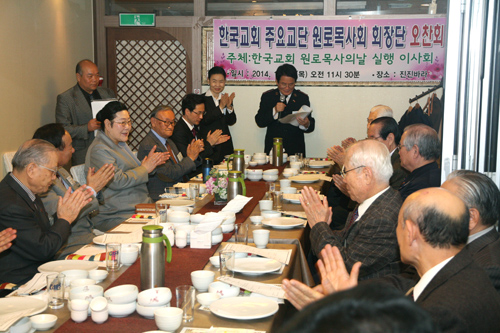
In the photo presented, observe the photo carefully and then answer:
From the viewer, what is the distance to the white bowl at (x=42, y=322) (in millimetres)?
1615

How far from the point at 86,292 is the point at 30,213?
960 mm

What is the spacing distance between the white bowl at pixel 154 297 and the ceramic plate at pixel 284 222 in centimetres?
113

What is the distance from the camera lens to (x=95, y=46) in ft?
22.4

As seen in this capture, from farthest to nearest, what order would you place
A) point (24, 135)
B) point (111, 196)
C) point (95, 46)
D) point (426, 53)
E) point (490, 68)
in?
1. point (95, 46)
2. point (426, 53)
3. point (24, 135)
4. point (111, 196)
5. point (490, 68)

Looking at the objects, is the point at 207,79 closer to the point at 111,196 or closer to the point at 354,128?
the point at 354,128

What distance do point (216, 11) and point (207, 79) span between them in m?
0.89

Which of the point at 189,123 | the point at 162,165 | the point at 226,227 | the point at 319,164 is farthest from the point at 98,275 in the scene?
the point at 319,164

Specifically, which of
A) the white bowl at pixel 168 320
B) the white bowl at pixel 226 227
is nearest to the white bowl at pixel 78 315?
the white bowl at pixel 168 320

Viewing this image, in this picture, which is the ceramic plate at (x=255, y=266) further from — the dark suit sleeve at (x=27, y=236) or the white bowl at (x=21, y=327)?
the dark suit sleeve at (x=27, y=236)

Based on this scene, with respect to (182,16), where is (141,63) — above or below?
below

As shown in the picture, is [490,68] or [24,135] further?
[24,135]

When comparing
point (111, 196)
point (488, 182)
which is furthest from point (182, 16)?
point (488, 182)

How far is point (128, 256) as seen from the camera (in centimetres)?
222

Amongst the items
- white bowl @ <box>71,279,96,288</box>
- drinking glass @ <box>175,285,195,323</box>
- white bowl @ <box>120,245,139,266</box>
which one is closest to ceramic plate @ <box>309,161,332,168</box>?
white bowl @ <box>120,245,139,266</box>
